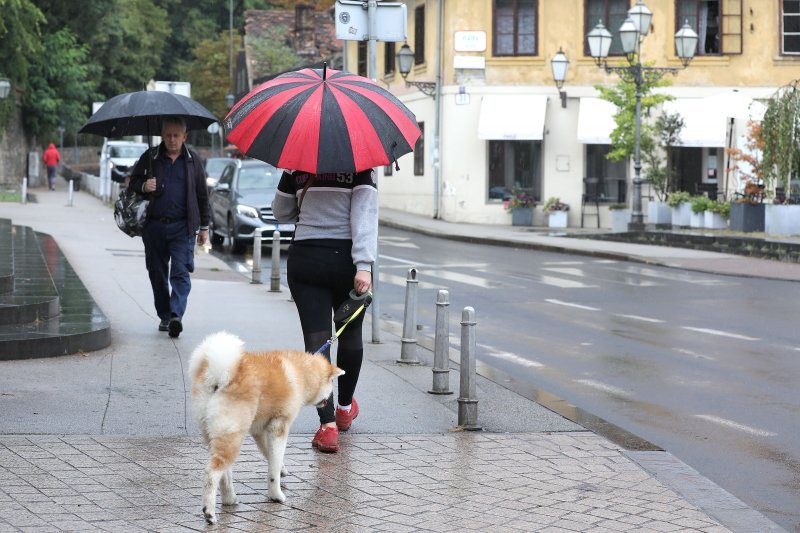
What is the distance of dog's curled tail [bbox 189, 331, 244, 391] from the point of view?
18.5 ft

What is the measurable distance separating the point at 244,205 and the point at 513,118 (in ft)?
47.3

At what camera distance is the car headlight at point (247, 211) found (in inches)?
977

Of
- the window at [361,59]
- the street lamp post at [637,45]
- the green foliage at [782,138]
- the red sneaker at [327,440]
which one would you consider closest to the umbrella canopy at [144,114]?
the red sneaker at [327,440]

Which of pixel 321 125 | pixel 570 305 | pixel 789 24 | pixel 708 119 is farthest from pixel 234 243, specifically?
pixel 789 24

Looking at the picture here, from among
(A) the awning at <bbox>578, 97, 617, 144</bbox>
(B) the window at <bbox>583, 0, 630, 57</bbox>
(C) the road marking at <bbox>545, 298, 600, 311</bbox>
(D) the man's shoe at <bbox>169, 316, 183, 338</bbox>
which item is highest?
(B) the window at <bbox>583, 0, 630, 57</bbox>

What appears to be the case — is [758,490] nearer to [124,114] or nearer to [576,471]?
[576,471]

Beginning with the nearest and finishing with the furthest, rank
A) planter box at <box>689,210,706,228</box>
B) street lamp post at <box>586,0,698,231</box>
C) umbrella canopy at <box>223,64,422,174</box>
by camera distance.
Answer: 1. umbrella canopy at <box>223,64,422,174</box>
2. street lamp post at <box>586,0,698,231</box>
3. planter box at <box>689,210,706,228</box>

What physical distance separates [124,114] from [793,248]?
52.0 feet

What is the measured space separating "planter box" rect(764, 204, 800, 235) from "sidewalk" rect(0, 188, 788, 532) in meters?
17.8

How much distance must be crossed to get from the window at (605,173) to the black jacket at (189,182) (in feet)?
88.6

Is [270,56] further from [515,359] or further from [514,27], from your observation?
[515,359]

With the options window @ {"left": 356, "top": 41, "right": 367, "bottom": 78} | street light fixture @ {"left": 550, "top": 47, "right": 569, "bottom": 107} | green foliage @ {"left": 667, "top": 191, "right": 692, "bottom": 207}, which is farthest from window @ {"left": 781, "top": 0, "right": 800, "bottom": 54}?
window @ {"left": 356, "top": 41, "right": 367, "bottom": 78}

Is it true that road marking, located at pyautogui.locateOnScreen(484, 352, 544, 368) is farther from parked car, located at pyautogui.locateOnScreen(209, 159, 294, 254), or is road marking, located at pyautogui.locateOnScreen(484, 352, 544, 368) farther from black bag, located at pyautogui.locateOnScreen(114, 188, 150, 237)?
parked car, located at pyautogui.locateOnScreen(209, 159, 294, 254)

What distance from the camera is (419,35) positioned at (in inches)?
1633
